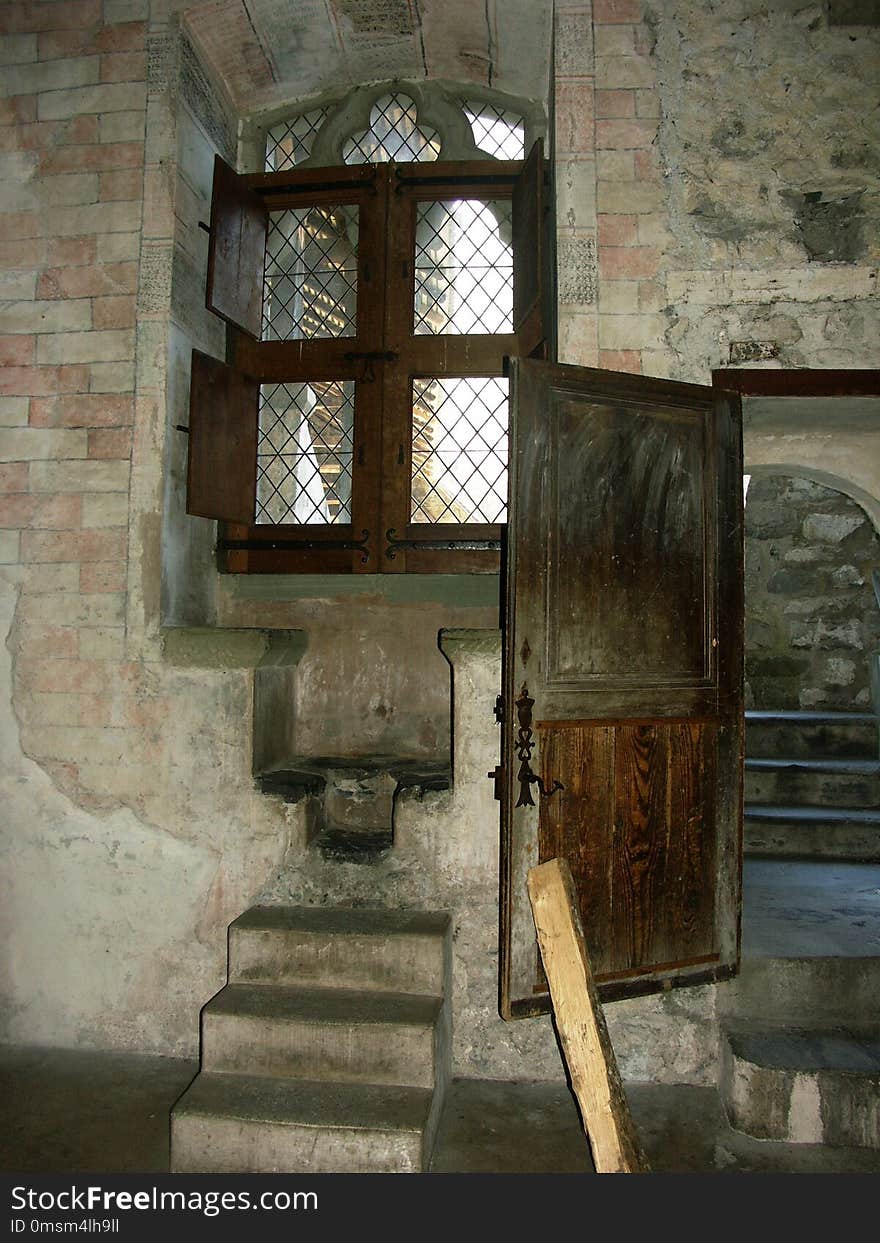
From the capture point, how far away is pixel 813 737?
17.5ft

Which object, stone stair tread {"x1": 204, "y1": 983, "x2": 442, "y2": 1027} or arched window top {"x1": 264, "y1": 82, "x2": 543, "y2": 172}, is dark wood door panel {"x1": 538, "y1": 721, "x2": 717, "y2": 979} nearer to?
stone stair tread {"x1": 204, "y1": 983, "x2": 442, "y2": 1027}

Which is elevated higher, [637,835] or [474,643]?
[474,643]

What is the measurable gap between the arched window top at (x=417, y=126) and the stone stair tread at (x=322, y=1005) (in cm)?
395

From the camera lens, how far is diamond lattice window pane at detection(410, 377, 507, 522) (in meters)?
3.89

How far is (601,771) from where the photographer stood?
8.70 feet

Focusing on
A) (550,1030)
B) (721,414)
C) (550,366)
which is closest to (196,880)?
(550,1030)

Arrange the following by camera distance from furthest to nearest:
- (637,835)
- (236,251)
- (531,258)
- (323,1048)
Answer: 1. (236,251)
2. (531,258)
3. (637,835)
4. (323,1048)

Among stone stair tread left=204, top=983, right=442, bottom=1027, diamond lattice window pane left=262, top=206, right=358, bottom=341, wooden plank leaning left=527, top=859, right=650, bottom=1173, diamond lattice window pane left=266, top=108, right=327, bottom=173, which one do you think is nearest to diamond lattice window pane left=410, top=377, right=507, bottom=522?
diamond lattice window pane left=262, top=206, right=358, bottom=341

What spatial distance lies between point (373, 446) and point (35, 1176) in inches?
122

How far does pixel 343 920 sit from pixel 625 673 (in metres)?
1.43

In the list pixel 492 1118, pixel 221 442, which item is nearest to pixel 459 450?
pixel 221 442

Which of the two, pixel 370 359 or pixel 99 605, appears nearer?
pixel 99 605

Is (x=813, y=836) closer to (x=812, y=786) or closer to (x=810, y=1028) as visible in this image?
(x=812, y=786)

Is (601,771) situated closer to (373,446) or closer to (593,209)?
(373,446)
